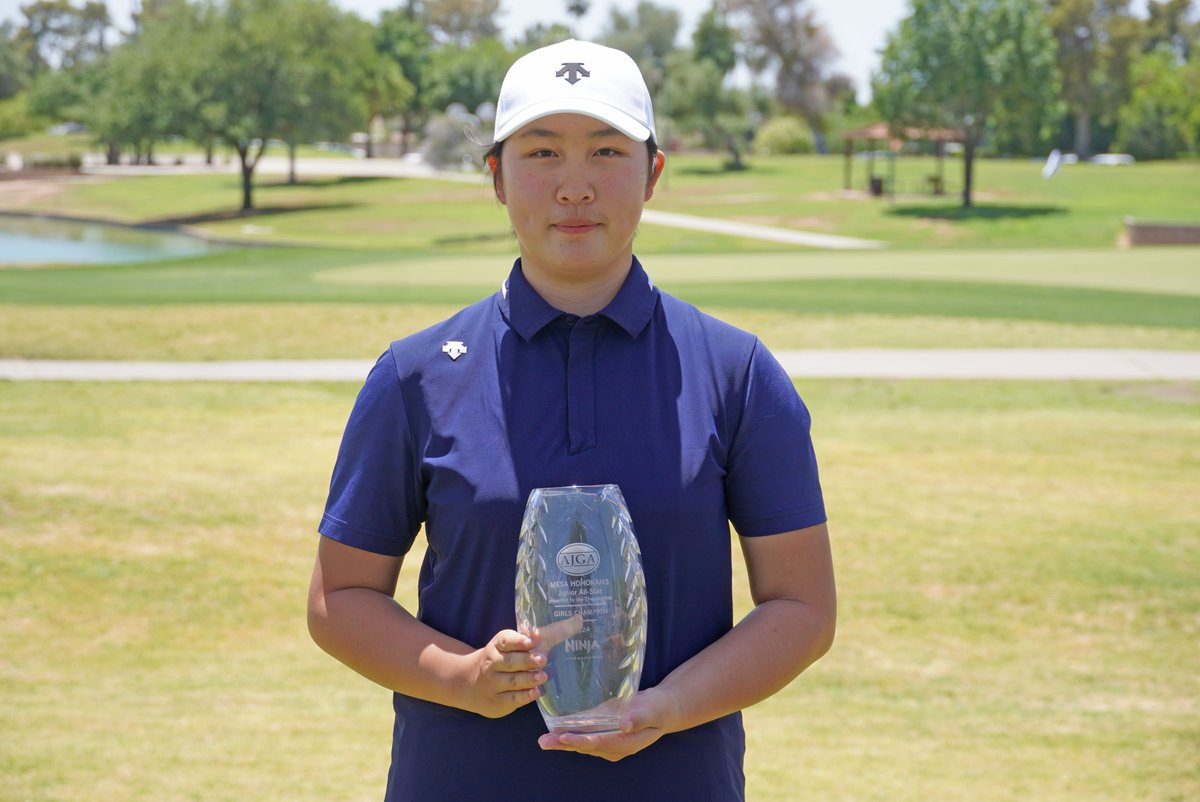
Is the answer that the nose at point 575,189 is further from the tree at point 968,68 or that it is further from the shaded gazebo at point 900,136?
the shaded gazebo at point 900,136

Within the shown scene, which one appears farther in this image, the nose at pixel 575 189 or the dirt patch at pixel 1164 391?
the dirt patch at pixel 1164 391

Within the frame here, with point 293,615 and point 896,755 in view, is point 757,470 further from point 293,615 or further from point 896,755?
point 293,615

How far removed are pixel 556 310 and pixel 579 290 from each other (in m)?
0.06

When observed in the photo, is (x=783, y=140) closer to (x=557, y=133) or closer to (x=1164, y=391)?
(x=1164, y=391)

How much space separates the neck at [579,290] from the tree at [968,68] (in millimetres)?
49160

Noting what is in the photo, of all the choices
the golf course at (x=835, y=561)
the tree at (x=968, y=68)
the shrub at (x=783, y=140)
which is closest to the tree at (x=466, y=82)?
the shrub at (x=783, y=140)

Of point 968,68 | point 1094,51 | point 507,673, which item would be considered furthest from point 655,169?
point 1094,51

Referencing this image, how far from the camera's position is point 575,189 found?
7.67 feet

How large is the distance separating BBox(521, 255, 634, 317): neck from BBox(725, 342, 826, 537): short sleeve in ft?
0.87

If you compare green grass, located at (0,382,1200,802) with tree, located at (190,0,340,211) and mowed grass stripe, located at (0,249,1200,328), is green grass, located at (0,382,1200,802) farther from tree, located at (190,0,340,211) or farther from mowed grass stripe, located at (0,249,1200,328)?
Result: tree, located at (190,0,340,211)

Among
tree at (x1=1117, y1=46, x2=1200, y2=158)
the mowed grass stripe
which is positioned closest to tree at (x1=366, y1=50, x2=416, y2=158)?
tree at (x1=1117, y1=46, x2=1200, y2=158)

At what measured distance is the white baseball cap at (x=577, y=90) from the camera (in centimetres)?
230

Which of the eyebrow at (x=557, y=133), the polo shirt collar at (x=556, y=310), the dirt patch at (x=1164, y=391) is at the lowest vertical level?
the dirt patch at (x=1164, y=391)

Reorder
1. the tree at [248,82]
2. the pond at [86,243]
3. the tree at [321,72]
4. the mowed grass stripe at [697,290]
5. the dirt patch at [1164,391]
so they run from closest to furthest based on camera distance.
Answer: the dirt patch at [1164,391]
the mowed grass stripe at [697,290]
the pond at [86,243]
the tree at [248,82]
the tree at [321,72]
